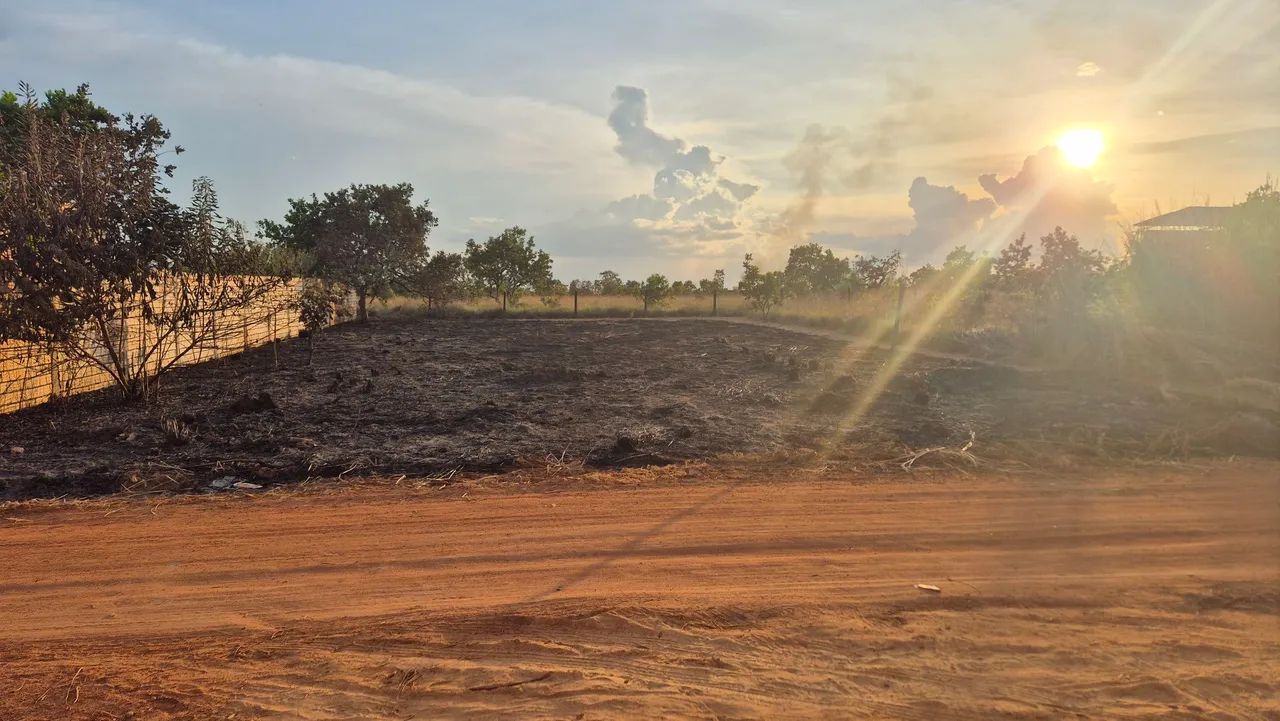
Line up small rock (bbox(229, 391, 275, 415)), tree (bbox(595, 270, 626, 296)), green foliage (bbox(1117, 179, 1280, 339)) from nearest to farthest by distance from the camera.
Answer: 1. small rock (bbox(229, 391, 275, 415))
2. green foliage (bbox(1117, 179, 1280, 339))
3. tree (bbox(595, 270, 626, 296))

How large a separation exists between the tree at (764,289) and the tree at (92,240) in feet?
73.4

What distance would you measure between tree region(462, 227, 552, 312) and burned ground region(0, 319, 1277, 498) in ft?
64.1

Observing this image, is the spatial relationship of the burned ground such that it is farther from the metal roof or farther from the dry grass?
the dry grass

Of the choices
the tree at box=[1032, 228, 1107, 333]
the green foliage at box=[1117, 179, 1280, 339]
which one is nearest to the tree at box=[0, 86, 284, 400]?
the tree at box=[1032, 228, 1107, 333]

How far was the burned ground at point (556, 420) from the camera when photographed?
677 centimetres

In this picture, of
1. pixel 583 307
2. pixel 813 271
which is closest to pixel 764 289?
pixel 813 271

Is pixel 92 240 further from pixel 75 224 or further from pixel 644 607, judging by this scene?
pixel 644 607

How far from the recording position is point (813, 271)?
103 feet

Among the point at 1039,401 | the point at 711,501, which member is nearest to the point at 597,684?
the point at 711,501

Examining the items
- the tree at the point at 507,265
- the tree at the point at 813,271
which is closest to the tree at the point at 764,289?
the tree at the point at 813,271

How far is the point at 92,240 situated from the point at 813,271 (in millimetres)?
27655

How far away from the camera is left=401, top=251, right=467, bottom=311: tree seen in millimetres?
29594

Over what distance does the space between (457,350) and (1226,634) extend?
54.1ft

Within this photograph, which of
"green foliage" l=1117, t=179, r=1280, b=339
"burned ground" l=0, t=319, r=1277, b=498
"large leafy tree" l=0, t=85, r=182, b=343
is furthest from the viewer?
"green foliage" l=1117, t=179, r=1280, b=339
